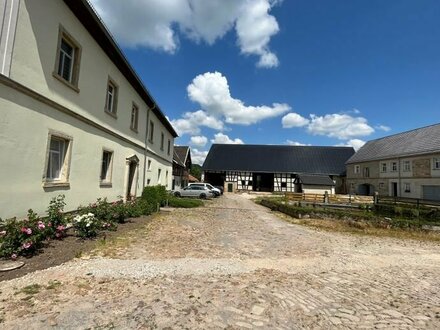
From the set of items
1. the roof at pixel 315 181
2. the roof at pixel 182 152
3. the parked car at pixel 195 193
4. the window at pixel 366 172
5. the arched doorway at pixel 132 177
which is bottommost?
the parked car at pixel 195 193

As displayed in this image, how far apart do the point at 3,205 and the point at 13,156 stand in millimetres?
1092

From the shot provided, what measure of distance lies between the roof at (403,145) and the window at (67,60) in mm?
33775

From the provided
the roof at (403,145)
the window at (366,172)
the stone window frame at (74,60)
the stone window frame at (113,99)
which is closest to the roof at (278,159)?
the roof at (403,145)

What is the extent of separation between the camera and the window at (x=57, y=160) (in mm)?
7445

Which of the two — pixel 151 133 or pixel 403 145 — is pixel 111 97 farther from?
pixel 403 145

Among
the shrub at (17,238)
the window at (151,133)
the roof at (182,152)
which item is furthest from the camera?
the roof at (182,152)

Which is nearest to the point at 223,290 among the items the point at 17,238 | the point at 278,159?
the point at 17,238

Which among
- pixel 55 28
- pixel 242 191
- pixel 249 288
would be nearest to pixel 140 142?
pixel 55 28

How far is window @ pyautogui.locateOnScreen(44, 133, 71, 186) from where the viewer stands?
7445mm

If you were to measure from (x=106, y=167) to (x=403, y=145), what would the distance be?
123 ft

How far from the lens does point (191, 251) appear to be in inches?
267

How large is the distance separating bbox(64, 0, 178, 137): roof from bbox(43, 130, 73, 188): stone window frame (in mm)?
3823

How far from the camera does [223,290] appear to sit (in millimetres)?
4406

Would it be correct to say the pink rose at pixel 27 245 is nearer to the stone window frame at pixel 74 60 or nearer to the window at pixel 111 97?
the stone window frame at pixel 74 60
